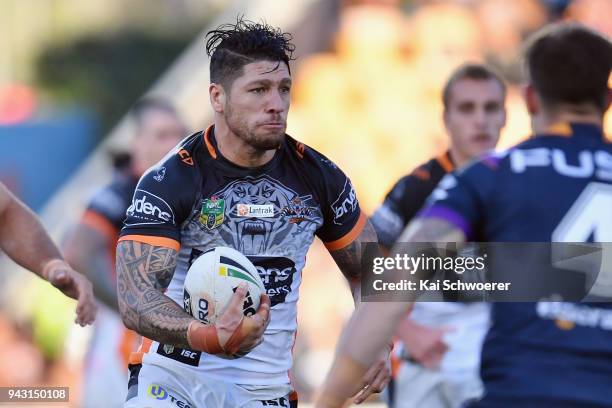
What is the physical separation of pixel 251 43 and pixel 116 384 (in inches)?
176

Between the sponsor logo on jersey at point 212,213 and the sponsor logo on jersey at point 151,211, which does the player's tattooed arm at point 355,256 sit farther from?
the sponsor logo on jersey at point 151,211

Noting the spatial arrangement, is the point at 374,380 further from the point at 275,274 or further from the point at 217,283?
the point at 217,283

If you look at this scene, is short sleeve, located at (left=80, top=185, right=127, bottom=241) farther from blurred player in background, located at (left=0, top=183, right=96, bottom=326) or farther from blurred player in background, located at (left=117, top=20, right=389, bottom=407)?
blurred player in background, located at (left=117, top=20, right=389, bottom=407)

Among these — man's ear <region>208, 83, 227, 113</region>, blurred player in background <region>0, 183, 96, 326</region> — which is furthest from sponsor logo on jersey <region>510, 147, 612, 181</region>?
→ blurred player in background <region>0, 183, 96, 326</region>

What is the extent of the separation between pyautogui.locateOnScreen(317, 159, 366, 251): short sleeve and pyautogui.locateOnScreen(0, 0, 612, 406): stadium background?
276 inches

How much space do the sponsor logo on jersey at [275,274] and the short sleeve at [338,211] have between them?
0.32m

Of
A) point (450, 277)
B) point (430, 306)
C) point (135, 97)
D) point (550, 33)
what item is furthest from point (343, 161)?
point (550, 33)

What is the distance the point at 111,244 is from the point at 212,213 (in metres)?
3.58

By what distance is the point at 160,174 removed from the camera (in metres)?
5.60

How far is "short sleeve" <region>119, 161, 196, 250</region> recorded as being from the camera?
5477 mm

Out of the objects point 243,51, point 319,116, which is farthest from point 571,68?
point 319,116

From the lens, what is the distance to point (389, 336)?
419 cm

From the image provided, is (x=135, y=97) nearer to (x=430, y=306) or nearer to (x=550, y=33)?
(x=430, y=306)
